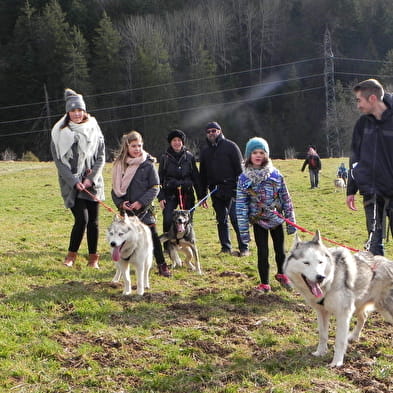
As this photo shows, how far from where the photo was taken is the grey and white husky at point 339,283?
431 centimetres

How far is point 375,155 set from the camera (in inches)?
197

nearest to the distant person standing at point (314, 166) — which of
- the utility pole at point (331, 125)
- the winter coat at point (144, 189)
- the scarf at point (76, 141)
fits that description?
the winter coat at point (144, 189)

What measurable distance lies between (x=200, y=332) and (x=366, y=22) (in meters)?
63.4

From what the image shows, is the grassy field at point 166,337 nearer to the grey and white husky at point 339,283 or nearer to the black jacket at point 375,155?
the grey and white husky at point 339,283

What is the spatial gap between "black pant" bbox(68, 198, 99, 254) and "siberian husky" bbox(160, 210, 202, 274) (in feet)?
4.16

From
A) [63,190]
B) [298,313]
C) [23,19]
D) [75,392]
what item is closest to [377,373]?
[298,313]

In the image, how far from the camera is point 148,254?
6289 millimetres

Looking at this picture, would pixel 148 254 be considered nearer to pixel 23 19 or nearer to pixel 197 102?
pixel 197 102

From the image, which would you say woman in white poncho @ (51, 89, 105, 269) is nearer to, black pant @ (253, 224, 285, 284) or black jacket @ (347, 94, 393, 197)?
black pant @ (253, 224, 285, 284)

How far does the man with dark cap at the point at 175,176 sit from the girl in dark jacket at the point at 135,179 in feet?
4.15

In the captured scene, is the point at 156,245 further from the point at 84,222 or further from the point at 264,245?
the point at 264,245

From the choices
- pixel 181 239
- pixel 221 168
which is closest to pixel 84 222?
pixel 181 239

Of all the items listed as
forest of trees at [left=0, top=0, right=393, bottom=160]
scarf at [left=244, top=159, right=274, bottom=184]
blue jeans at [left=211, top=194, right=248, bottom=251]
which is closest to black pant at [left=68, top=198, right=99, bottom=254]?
scarf at [left=244, top=159, right=274, bottom=184]

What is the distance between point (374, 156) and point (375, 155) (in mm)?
14
